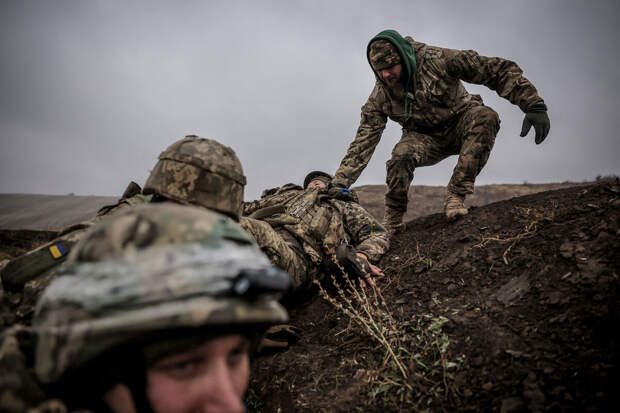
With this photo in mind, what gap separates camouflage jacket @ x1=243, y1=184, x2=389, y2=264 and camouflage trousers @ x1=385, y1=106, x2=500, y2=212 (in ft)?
2.19

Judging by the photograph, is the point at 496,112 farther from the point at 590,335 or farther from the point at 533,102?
the point at 590,335

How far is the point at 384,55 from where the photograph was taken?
4141 millimetres

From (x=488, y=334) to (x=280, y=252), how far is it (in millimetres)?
1850

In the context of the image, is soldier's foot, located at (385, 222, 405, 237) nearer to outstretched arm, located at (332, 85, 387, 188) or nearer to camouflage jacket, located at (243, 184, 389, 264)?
camouflage jacket, located at (243, 184, 389, 264)

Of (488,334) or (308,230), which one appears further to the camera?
(308,230)

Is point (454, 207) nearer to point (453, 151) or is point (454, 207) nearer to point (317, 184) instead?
point (453, 151)

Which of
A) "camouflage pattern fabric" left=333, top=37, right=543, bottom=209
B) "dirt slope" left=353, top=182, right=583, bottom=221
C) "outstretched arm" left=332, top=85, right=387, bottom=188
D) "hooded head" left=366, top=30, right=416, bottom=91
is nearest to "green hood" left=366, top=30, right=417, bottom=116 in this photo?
"hooded head" left=366, top=30, right=416, bottom=91

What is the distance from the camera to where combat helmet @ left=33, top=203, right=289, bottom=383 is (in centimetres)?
109

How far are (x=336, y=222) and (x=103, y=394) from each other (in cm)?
335

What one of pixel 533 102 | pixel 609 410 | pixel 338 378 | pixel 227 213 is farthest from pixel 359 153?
pixel 609 410

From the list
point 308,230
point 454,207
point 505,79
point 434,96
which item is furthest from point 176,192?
point 505,79

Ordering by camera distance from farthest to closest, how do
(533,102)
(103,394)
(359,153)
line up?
(359,153), (533,102), (103,394)

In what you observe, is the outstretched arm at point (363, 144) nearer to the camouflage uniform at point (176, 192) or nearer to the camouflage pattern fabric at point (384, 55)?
the camouflage pattern fabric at point (384, 55)

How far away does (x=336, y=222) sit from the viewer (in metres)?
4.38
